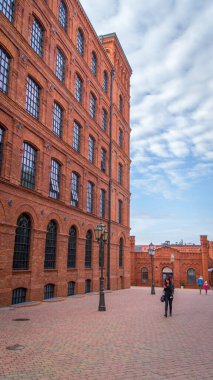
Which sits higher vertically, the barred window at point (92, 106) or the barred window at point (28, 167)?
the barred window at point (92, 106)

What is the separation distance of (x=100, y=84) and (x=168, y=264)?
33.7 meters

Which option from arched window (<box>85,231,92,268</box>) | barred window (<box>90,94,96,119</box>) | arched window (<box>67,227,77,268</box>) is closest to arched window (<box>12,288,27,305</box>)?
arched window (<box>67,227,77,268</box>)

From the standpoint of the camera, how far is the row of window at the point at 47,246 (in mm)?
17234

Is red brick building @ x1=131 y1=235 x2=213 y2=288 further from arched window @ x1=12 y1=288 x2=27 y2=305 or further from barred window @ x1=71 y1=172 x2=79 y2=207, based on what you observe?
arched window @ x1=12 y1=288 x2=27 y2=305

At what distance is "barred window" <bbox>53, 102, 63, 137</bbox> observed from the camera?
22.4 metres

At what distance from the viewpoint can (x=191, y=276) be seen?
52.3m

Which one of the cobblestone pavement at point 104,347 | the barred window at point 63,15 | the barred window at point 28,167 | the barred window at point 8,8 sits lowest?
the cobblestone pavement at point 104,347

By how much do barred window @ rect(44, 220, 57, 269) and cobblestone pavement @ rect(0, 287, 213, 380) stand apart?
22.5ft

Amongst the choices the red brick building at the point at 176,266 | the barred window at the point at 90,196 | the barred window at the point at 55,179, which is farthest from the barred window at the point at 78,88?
the red brick building at the point at 176,266

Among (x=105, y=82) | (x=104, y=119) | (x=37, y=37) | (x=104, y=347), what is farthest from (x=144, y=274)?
(x=104, y=347)

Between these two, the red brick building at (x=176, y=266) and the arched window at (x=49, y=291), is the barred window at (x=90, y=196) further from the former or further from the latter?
the red brick building at (x=176, y=266)

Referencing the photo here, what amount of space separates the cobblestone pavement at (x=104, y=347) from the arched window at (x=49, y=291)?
6.52 metres

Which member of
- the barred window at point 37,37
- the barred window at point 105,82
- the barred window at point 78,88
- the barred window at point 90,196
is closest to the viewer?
the barred window at point 37,37

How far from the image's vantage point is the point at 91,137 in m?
28.9
